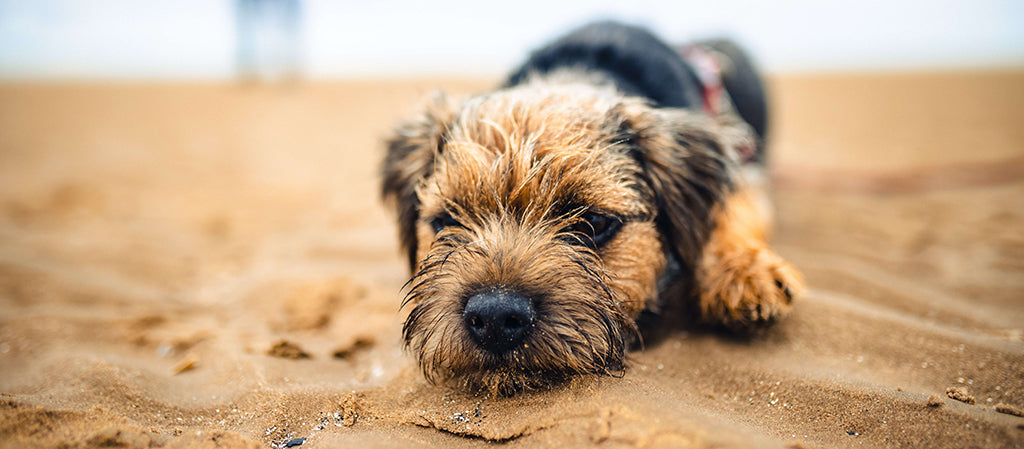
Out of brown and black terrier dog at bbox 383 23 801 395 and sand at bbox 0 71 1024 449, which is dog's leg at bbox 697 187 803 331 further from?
sand at bbox 0 71 1024 449

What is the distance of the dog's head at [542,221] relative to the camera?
194 centimetres

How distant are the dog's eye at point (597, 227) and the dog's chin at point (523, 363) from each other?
515 millimetres

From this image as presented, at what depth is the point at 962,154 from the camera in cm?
731

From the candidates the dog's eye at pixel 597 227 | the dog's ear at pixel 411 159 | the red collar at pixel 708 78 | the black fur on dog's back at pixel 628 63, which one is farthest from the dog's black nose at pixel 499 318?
A: the red collar at pixel 708 78

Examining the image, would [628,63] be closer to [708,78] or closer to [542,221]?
[708,78]

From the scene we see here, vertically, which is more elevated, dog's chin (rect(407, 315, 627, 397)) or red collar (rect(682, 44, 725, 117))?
red collar (rect(682, 44, 725, 117))

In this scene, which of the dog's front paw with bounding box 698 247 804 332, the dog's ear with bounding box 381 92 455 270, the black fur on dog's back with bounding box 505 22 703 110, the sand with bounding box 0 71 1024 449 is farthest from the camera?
the black fur on dog's back with bounding box 505 22 703 110

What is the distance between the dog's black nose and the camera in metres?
1.88

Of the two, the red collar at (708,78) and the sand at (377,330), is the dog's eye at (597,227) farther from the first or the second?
the red collar at (708,78)

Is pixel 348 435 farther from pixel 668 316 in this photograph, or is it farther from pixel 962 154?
pixel 962 154

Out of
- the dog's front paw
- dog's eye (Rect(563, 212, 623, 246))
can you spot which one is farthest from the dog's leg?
dog's eye (Rect(563, 212, 623, 246))

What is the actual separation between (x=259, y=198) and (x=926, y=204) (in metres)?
6.97

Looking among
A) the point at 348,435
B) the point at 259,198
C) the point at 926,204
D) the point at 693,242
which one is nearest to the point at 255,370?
the point at 348,435

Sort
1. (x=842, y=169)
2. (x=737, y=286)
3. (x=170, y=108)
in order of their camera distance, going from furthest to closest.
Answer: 1. (x=170, y=108)
2. (x=842, y=169)
3. (x=737, y=286)
